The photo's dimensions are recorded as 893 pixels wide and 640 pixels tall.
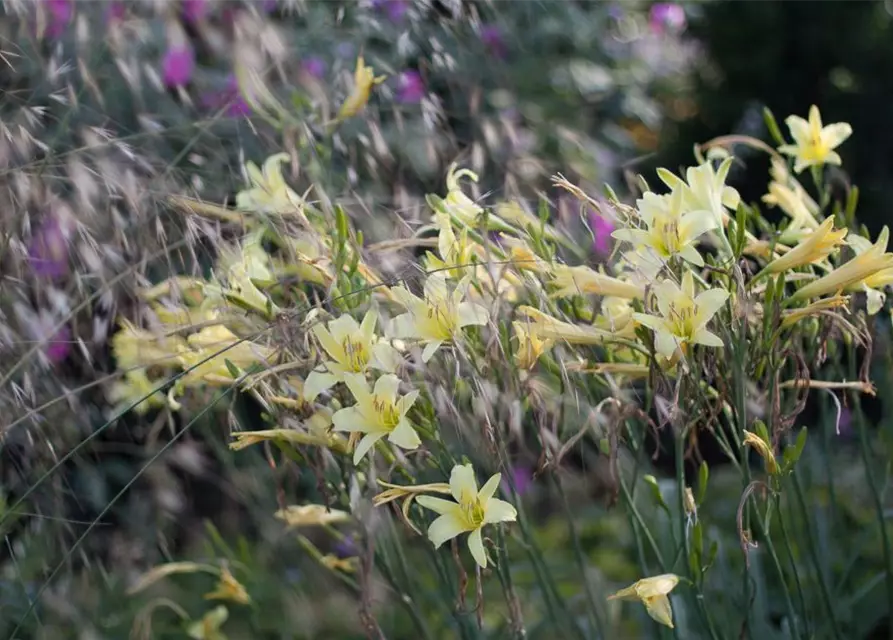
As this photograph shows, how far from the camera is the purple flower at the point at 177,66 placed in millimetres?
2713

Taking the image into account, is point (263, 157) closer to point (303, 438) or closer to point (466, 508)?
point (303, 438)

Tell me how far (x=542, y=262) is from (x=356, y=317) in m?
0.21

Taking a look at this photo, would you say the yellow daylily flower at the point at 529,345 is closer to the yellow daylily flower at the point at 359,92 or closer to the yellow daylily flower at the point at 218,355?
the yellow daylily flower at the point at 218,355

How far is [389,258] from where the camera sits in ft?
4.15

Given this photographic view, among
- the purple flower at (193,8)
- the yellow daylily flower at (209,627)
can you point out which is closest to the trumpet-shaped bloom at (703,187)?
the yellow daylily flower at (209,627)

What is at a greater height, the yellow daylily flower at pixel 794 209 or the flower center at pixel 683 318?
the flower center at pixel 683 318

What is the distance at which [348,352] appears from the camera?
1106 millimetres

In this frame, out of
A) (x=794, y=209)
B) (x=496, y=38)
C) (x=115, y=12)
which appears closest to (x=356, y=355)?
(x=794, y=209)

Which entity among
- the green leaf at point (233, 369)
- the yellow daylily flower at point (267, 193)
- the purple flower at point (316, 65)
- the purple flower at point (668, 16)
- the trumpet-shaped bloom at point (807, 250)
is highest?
the yellow daylily flower at point (267, 193)

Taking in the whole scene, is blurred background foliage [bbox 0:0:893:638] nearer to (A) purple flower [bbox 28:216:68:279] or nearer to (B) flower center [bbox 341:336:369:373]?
(A) purple flower [bbox 28:216:68:279]

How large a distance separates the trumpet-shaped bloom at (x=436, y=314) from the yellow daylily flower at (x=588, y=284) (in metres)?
0.10

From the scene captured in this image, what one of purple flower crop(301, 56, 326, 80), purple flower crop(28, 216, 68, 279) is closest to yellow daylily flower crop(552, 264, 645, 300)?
purple flower crop(28, 216, 68, 279)

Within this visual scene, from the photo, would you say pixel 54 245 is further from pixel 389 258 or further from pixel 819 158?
pixel 819 158

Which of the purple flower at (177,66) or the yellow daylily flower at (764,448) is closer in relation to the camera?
the yellow daylily flower at (764,448)
